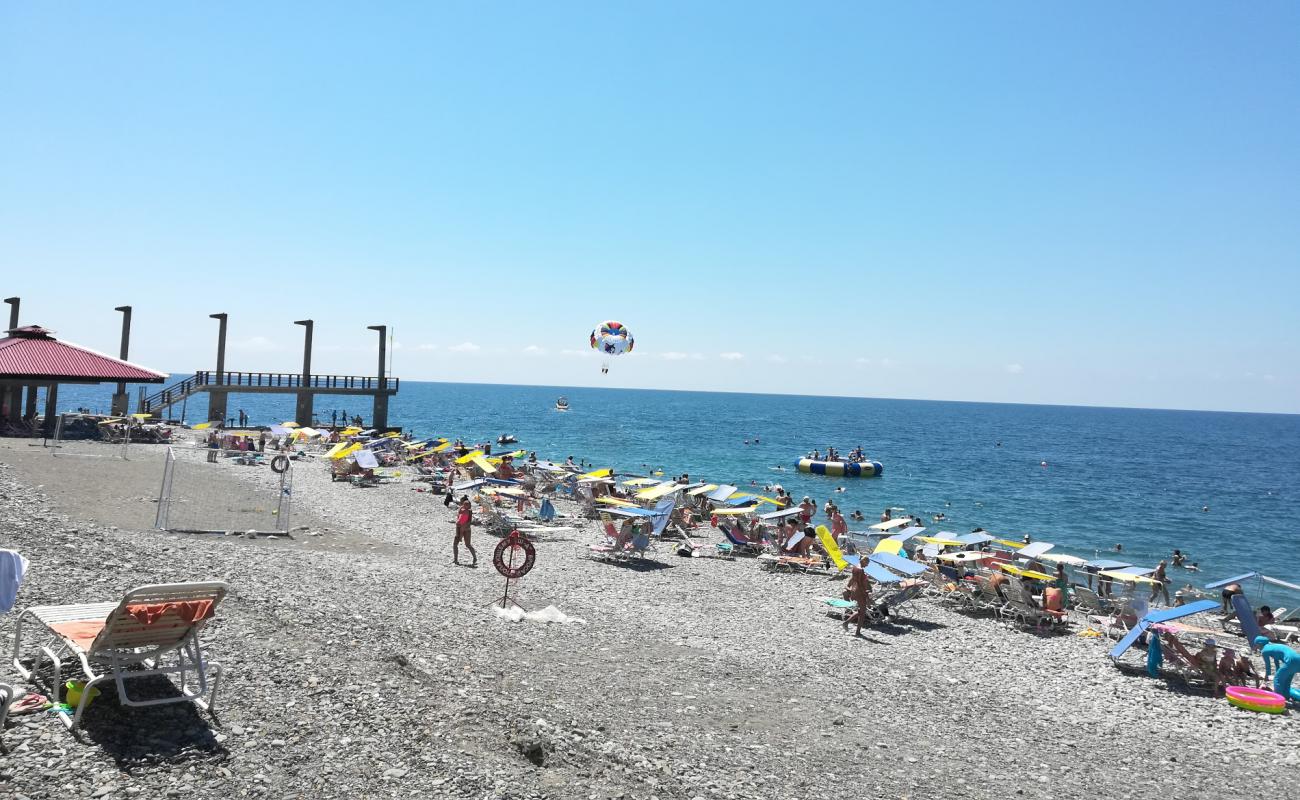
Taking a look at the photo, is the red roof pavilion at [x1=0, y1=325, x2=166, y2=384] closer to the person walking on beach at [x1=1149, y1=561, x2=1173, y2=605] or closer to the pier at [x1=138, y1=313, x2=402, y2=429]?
the pier at [x1=138, y1=313, x2=402, y2=429]

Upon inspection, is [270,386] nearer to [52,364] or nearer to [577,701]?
[52,364]

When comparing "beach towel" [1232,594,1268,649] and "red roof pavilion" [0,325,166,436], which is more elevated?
"red roof pavilion" [0,325,166,436]

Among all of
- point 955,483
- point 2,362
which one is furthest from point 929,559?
point 955,483

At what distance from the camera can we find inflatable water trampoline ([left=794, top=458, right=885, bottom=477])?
53.5 m

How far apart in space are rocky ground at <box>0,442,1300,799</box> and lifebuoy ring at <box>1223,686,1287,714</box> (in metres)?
0.22

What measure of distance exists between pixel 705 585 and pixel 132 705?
12.6 m

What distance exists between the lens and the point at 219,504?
20078 millimetres

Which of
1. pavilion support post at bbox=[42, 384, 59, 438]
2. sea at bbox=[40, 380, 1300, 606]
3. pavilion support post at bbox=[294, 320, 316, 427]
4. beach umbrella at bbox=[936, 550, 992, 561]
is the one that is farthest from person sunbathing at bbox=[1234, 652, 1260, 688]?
pavilion support post at bbox=[294, 320, 316, 427]

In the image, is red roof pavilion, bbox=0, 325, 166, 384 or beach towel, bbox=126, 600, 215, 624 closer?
beach towel, bbox=126, 600, 215, 624

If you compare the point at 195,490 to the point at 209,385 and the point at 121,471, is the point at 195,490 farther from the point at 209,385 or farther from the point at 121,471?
the point at 209,385

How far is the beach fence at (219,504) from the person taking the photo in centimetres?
1595

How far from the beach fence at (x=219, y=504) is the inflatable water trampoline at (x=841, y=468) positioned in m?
36.5

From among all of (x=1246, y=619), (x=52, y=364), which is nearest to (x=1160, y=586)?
(x=1246, y=619)

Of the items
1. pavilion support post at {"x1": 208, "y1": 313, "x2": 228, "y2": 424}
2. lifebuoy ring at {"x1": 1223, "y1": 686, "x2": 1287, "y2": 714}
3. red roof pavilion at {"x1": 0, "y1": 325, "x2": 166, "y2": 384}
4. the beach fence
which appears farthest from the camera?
pavilion support post at {"x1": 208, "y1": 313, "x2": 228, "y2": 424}
